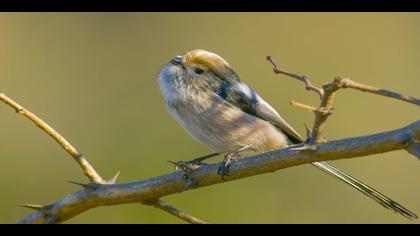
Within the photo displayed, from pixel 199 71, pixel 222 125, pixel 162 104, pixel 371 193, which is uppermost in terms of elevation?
pixel 162 104

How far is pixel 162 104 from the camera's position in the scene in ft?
18.9

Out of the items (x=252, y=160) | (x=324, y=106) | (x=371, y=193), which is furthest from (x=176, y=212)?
(x=371, y=193)

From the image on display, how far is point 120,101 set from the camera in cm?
579

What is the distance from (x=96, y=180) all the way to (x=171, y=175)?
0.38m

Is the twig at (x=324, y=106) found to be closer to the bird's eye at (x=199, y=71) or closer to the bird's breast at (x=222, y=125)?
the bird's breast at (x=222, y=125)

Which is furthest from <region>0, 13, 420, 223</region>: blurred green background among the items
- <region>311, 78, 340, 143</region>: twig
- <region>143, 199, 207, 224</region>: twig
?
<region>311, 78, 340, 143</region>: twig

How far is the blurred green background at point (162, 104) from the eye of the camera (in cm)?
536

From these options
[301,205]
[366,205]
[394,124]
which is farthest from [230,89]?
[394,124]

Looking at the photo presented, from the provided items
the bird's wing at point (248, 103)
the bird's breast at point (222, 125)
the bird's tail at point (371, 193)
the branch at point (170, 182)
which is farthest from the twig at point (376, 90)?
the bird's wing at point (248, 103)

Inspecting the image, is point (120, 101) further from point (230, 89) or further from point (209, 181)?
point (209, 181)

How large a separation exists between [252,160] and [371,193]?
3.25 ft

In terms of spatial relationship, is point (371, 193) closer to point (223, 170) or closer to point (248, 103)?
point (223, 170)

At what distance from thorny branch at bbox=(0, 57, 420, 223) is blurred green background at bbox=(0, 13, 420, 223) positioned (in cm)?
179

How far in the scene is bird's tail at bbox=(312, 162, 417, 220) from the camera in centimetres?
341
